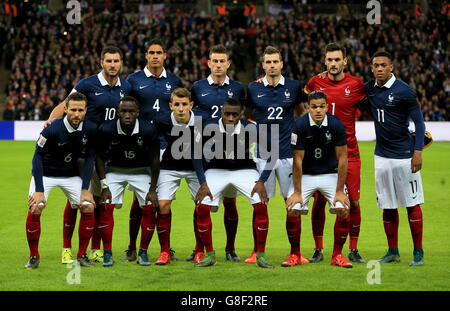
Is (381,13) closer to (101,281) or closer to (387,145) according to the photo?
(387,145)

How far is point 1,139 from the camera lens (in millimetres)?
25656

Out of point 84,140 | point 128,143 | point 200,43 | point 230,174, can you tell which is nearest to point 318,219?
point 230,174

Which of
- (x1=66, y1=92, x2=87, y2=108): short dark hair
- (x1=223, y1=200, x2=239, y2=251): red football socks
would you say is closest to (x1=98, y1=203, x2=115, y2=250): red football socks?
(x1=66, y1=92, x2=87, y2=108): short dark hair

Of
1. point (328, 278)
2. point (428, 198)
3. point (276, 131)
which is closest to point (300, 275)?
point (328, 278)

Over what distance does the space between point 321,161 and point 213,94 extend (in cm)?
157

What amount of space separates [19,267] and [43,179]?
3.18 ft

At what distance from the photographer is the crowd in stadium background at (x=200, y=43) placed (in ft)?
86.5

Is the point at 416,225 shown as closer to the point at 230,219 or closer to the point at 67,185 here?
the point at 230,219

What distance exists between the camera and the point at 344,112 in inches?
305

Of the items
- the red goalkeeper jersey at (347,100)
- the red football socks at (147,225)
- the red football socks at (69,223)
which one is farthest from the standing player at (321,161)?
the red football socks at (69,223)

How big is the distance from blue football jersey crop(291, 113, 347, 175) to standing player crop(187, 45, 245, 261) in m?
1.04
